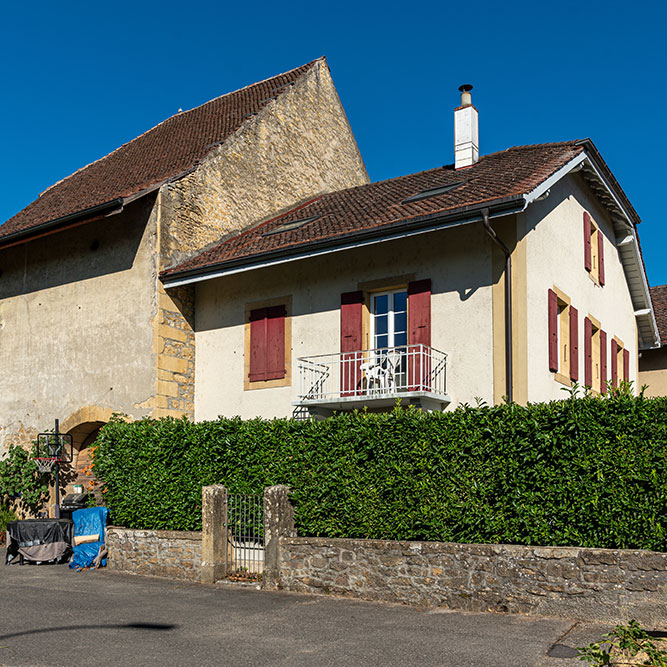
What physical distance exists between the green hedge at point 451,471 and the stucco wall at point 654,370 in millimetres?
13450

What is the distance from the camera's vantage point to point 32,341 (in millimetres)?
17875

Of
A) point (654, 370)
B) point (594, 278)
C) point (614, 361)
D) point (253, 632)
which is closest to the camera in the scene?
point (253, 632)

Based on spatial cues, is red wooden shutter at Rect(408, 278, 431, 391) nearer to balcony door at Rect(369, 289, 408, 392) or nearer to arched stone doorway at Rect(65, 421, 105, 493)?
balcony door at Rect(369, 289, 408, 392)

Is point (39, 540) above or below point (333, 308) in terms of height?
below

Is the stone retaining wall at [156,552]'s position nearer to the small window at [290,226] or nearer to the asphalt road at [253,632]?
the asphalt road at [253,632]

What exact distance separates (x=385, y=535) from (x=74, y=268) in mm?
10351

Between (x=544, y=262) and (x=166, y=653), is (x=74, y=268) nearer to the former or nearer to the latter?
(x=544, y=262)

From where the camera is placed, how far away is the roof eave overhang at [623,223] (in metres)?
15.0

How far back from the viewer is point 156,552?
39.9ft

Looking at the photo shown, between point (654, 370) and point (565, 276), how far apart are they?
862cm

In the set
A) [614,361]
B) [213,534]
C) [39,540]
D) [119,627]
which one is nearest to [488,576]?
[119,627]

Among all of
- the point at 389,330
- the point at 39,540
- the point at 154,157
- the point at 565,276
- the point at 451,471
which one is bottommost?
the point at 39,540

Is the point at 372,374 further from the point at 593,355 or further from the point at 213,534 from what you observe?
the point at 593,355

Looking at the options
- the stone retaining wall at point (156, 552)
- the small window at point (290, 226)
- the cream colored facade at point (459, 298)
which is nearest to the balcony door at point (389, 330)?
the cream colored facade at point (459, 298)
